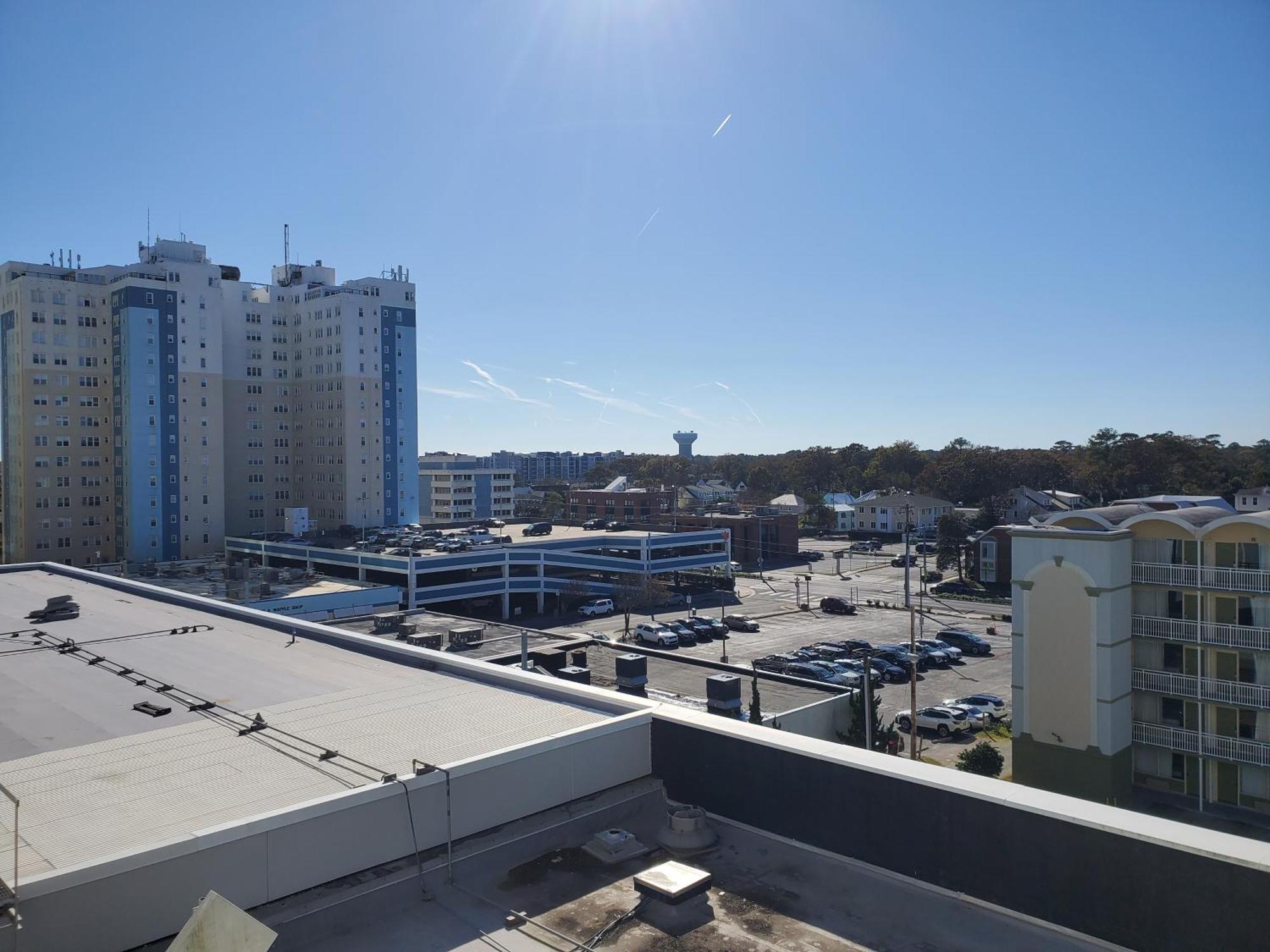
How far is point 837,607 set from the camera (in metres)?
46.1

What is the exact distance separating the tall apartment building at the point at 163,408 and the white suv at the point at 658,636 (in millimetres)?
27555

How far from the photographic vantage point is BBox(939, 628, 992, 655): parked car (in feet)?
118

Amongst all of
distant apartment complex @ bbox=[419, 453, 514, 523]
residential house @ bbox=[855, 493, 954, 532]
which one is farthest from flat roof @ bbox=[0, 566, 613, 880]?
residential house @ bbox=[855, 493, 954, 532]

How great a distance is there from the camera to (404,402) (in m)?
60.1

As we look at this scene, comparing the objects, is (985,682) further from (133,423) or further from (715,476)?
(715,476)

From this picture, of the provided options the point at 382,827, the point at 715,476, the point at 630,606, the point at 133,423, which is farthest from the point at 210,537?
the point at 715,476

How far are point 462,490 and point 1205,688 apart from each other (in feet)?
225

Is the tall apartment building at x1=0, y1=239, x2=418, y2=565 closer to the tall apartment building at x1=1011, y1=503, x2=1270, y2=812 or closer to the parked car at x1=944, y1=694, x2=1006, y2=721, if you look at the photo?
the parked car at x1=944, y1=694, x2=1006, y2=721

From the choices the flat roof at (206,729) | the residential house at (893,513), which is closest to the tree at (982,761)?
the flat roof at (206,729)

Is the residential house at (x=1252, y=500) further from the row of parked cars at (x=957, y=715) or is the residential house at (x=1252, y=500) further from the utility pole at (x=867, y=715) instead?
the utility pole at (x=867, y=715)

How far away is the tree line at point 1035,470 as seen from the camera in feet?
243

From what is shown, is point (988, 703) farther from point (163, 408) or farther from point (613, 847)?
point (163, 408)

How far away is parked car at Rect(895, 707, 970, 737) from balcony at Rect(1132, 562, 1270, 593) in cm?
821

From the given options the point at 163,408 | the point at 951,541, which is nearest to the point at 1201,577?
the point at 951,541
